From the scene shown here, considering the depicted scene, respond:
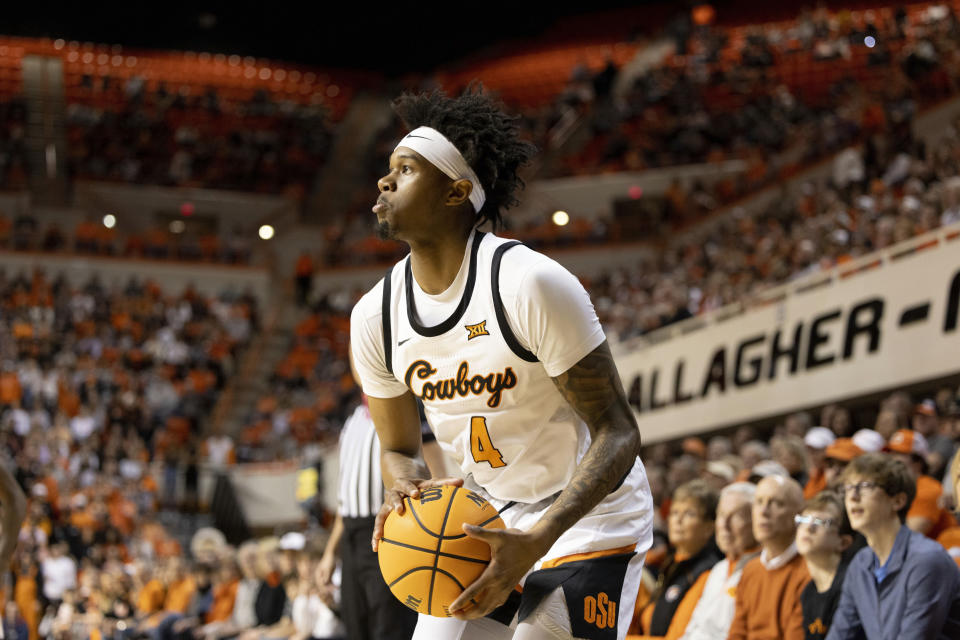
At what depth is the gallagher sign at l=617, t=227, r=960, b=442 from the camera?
10.7 m

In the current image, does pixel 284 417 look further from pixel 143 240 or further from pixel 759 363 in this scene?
pixel 759 363

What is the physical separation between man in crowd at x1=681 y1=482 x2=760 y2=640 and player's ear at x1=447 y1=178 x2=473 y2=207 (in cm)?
335

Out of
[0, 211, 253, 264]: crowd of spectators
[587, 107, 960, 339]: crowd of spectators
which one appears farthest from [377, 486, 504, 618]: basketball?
[0, 211, 253, 264]: crowd of spectators

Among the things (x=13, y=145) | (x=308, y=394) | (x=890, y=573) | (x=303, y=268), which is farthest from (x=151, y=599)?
(x=13, y=145)

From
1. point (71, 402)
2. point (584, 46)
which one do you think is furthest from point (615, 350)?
point (584, 46)

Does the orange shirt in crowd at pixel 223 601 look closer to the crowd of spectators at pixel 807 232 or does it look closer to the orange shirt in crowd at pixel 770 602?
the orange shirt in crowd at pixel 770 602

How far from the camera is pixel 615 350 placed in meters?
15.7

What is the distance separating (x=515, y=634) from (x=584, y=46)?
95.6ft

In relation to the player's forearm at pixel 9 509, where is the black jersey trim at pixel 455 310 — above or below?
above

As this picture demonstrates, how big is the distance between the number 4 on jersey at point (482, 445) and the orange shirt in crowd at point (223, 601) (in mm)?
7958

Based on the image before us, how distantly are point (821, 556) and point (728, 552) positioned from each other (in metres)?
0.71

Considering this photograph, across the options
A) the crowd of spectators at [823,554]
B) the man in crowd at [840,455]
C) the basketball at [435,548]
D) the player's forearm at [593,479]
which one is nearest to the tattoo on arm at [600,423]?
the player's forearm at [593,479]

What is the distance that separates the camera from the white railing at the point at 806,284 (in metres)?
10.9

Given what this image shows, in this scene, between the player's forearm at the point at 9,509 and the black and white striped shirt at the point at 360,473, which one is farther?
the black and white striped shirt at the point at 360,473
